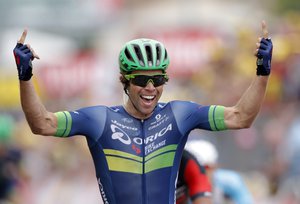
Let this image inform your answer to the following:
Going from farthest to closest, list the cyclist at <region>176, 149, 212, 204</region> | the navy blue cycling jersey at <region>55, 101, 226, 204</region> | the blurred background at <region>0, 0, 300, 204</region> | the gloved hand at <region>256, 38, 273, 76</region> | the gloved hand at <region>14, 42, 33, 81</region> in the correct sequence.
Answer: the blurred background at <region>0, 0, 300, 204</region>, the cyclist at <region>176, 149, 212, 204</region>, the navy blue cycling jersey at <region>55, 101, 226, 204</region>, the gloved hand at <region>256, 38, 273, 76</region>, the gloved hand at <region>14, 42, 33, 81</region>

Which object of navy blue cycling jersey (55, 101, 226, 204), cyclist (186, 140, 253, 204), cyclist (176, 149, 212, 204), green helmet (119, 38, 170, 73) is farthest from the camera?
cyclist (186, 140, 253, 204)

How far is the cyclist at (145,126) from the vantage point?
887 cm

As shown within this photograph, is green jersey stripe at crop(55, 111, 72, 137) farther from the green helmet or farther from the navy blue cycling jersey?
the green helmet

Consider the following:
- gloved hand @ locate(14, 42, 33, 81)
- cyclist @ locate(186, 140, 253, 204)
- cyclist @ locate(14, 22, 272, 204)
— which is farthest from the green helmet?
cyclist @ locate(186, 140, 253, 204)

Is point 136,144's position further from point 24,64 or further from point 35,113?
point 24,64

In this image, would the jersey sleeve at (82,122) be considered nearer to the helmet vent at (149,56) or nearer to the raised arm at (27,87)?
the raised arm at (27,87)

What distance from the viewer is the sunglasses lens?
352 inches

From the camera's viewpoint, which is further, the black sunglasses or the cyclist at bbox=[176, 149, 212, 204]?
the cyclist at bbox=[176, 149, 212, 204]

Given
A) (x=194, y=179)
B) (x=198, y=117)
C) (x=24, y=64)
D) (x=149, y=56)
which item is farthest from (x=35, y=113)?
(x=194, y=179)

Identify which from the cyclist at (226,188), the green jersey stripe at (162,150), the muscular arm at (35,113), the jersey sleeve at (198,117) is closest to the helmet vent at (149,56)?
the jersey sleeve at (198,117)

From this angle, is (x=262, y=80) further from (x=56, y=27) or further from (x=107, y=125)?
(x=56, y=27)

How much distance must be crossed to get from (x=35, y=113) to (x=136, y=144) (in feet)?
2.83

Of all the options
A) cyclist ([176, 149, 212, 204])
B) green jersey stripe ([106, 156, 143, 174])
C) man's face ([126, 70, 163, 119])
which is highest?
man's face ([126, 70, 163, 119])

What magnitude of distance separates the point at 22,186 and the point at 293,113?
200 inches
